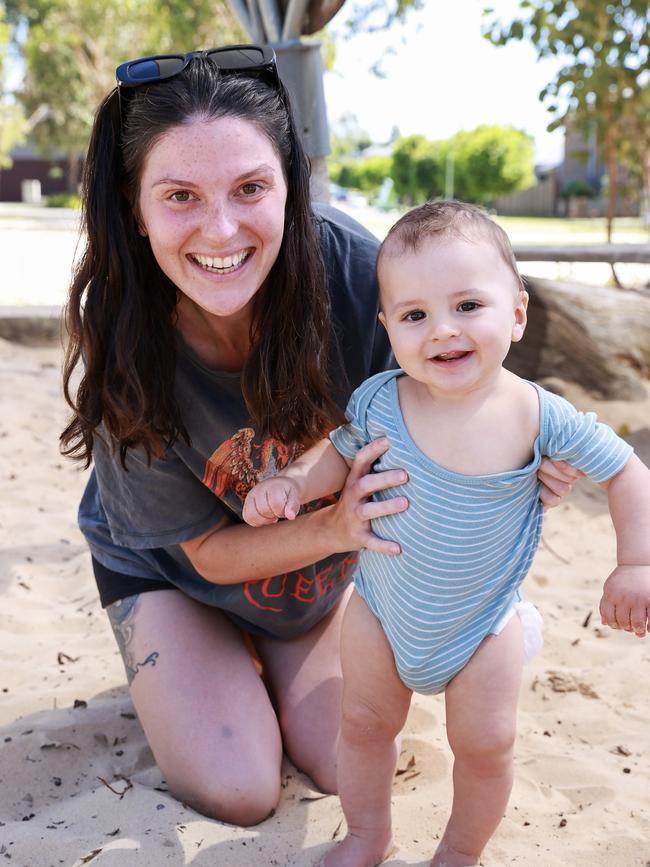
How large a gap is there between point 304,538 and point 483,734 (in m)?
0.59

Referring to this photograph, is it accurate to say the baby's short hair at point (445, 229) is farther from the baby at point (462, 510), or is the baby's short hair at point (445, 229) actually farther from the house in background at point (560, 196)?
the house in background at point (560, 196)

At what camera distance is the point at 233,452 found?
2.35 metres

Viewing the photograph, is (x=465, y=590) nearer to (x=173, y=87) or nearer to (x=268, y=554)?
(x=268, y=554)

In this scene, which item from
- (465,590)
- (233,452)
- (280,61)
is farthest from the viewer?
(280,61)

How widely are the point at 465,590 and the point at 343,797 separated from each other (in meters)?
0.53

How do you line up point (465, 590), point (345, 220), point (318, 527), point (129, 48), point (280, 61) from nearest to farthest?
1. point (465, 590)
2. point (318, 527)
3. point (345, 220)
4. point (280, 61)
5. point (129, 48)

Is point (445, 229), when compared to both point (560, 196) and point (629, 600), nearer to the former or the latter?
point (629, 600)

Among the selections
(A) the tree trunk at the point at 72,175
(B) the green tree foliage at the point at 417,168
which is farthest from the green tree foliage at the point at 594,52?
(B) the green tree foliage at the point at 417,168

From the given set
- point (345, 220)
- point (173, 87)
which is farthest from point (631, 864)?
point (173, 87)

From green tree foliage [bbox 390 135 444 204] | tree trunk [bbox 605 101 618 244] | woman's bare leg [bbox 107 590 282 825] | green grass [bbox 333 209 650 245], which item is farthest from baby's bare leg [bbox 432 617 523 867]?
green tree foliage [bbox 390 135 444 204]

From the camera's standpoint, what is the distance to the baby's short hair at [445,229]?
183cm

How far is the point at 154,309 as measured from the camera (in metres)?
2.19

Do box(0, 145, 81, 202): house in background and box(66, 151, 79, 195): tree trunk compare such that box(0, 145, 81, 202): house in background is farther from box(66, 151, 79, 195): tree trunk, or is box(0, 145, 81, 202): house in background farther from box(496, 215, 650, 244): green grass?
box(496, 215, 650, 244): green grass

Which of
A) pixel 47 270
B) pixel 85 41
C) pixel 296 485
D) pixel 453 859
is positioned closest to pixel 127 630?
pixel 296 485
